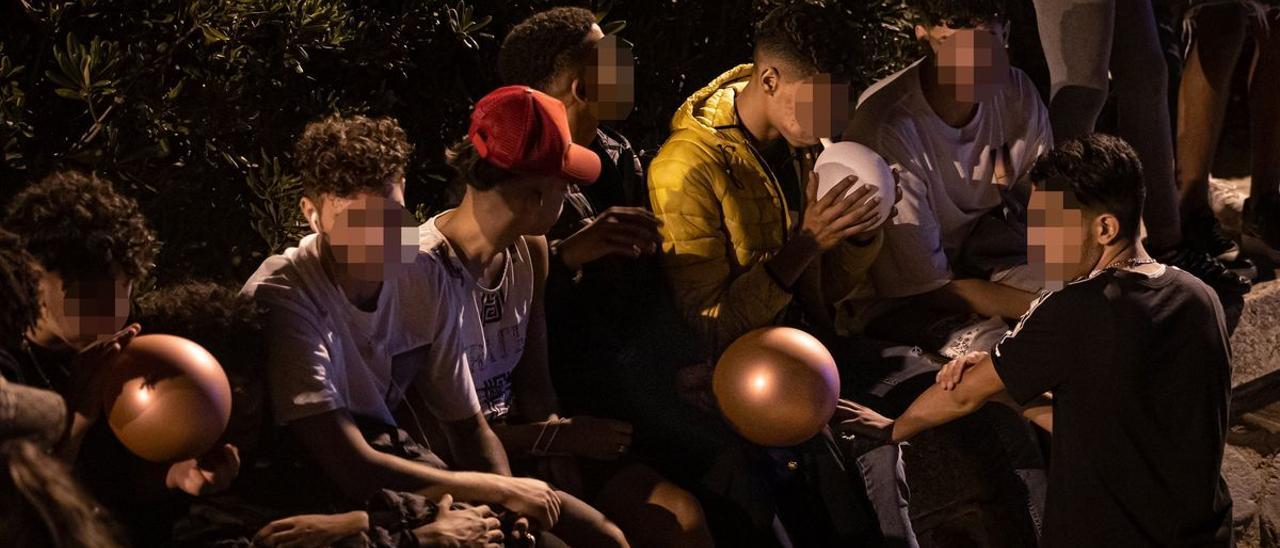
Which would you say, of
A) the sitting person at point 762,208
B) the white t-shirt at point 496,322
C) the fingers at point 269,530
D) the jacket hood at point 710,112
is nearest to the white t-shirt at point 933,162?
the sitting person at point 762,208

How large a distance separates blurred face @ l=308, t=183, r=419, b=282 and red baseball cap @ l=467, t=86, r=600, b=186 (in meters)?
0.34

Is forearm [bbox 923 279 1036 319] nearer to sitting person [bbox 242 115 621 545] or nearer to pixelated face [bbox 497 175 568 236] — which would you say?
pixelated face [bbox 497 175 568 236]

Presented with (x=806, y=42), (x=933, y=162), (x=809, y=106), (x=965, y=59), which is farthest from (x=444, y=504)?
(x=965, y=59)

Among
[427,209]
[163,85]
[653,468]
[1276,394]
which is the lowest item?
[1276,394]

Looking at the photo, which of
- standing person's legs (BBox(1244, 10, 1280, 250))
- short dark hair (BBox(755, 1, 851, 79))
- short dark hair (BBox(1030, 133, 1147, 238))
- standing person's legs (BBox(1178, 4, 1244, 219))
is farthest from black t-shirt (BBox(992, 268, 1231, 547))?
standing person's legs (BBox(1244, 10, 1280, 250))

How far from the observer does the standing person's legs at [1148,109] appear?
640cm

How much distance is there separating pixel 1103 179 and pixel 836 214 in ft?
2.53

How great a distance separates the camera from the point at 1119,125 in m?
6.55

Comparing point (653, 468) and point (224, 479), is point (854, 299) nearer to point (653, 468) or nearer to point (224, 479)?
point (653, 468)

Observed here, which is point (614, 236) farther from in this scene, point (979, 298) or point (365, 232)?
point (979, 298)

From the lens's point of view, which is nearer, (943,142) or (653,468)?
(653,468)

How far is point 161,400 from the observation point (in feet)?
11.2

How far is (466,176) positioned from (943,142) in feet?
6.31

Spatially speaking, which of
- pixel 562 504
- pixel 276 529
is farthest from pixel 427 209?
pixel 276 529
